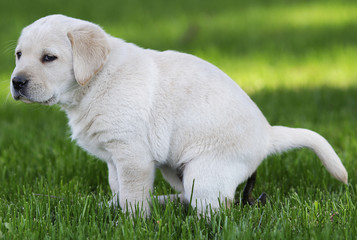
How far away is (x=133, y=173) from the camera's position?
115 inches

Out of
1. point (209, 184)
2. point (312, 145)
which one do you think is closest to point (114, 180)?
point (209, 184)

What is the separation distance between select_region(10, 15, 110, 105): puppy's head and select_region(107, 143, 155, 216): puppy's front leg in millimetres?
448

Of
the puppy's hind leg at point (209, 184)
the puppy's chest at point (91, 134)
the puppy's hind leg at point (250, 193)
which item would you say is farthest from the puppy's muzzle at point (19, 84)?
the puppy's hind leg at point (250, 193)

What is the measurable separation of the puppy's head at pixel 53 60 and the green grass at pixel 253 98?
636 mm

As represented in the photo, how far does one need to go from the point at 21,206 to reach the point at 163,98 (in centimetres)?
108

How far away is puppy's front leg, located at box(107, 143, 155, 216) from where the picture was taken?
9.54 feet

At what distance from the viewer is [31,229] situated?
8.84 ft

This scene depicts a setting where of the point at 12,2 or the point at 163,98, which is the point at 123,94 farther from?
the point at 12,2

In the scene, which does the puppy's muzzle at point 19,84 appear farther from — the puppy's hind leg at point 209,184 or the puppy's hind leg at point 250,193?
the puppy's hind leg at point 250,193

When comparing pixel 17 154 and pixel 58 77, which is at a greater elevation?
pixel 58 77

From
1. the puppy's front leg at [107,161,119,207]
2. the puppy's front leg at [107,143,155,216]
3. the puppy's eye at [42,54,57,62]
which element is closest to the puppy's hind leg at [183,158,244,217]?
the puppy's front leg at [107,143,155,216]

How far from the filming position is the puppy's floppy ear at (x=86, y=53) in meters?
2.90

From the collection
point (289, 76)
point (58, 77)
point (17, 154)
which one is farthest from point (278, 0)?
point (58, 77)

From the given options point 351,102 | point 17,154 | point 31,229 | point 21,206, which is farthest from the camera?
point 351,102
